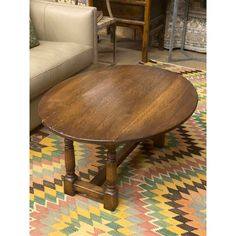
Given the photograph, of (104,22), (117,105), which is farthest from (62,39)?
(117,105)

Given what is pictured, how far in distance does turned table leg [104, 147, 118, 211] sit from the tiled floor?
188 cm

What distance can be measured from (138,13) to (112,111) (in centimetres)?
192

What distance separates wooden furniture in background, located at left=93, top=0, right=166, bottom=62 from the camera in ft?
10.6

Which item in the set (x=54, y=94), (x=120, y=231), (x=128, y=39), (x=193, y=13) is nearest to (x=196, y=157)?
(x=120, y=231)

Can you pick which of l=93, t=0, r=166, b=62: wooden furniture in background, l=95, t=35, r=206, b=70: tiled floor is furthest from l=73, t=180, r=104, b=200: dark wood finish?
l=93, t=0, r=166, b=62: wooden furniture in background

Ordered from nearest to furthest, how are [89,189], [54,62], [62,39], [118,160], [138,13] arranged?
1. [89,189]
2. [118,160]
3. [54,62]
4. [62,39]
5. [138,13]

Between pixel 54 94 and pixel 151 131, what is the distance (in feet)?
1.82

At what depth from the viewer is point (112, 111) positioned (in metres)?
1.59

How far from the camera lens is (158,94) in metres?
1.75

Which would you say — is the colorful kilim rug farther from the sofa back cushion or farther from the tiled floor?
the tiled floor

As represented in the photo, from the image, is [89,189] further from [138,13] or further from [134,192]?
[138,13]

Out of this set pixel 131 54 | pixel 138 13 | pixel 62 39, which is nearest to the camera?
pixel 62 39

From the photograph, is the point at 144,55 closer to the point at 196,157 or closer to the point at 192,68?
the point at 192,68

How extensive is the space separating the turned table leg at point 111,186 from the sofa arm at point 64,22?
130 centimetres
